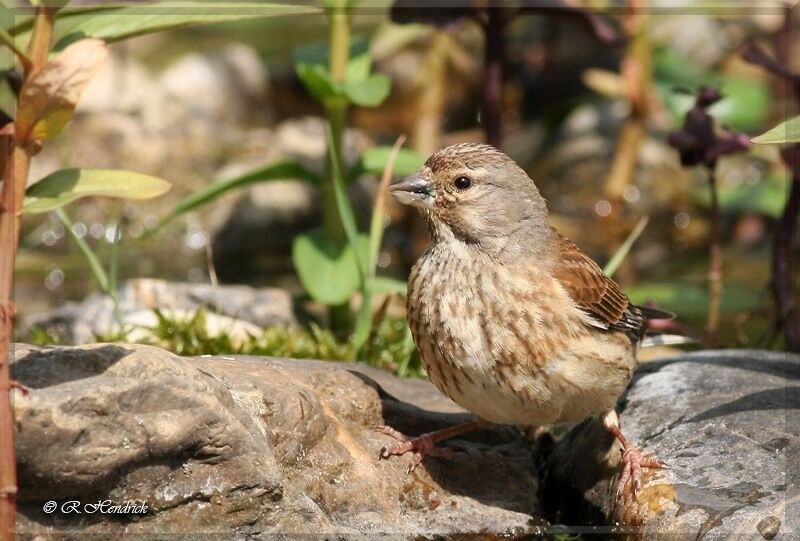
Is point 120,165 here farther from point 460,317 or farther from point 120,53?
point 460,317

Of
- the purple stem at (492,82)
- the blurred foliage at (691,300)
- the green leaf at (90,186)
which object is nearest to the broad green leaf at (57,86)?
the green leaf at (90,186)

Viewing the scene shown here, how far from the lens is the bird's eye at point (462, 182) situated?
409 cm

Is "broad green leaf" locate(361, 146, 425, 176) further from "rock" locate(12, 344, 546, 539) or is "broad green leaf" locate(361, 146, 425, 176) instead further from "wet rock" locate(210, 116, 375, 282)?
"wet rock" locate(210, 116, 375, 282)

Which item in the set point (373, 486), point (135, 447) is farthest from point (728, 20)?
point (135, 447)

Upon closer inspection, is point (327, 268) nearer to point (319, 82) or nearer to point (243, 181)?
point (243, 181)

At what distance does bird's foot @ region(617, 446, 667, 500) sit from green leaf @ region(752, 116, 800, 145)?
1153mm

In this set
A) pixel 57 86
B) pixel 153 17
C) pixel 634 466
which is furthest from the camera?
pixel 634 466

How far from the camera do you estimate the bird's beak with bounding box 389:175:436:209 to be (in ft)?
13.3

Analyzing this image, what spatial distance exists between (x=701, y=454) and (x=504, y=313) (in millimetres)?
790

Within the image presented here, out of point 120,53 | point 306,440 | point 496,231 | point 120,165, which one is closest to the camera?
point 306,440

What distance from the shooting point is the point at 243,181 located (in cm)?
509

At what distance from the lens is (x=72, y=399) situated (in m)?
2.93

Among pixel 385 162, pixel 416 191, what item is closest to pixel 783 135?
pixel 416 191

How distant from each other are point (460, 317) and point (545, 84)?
234 inches
